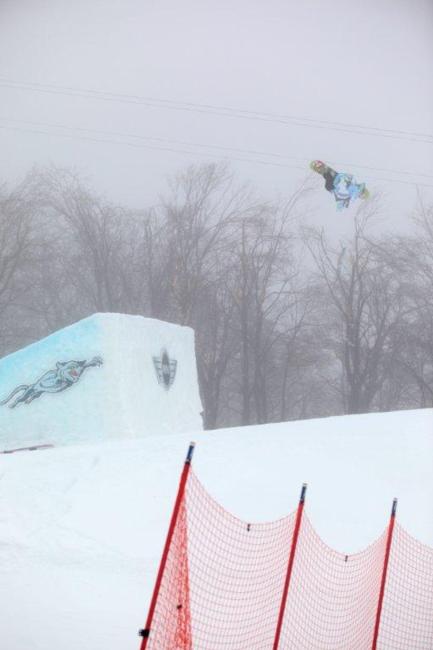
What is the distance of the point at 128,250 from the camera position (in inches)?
1146

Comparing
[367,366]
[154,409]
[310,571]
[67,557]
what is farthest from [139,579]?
[367,366]

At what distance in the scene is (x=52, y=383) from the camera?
44.2ft

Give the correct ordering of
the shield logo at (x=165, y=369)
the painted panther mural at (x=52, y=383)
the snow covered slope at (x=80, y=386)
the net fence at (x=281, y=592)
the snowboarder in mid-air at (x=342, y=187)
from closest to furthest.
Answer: the net fence at (x=281, y=592) < the snow covered slope at (x=80, y=386) < the painted panther mural at (x=52, y=383) < the shield logo at (x=165, y=369) < the snowboarder in mid-air at (x=342, y=187)

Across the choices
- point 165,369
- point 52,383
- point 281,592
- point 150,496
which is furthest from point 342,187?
point 281,592

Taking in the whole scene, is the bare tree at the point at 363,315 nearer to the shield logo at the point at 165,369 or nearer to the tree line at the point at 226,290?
the tree line at the point at 226,290

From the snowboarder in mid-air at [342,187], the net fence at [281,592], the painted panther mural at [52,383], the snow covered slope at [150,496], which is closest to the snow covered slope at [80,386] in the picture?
the painted panther mural at [52,383]

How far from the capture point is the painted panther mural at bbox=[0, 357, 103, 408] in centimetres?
1344

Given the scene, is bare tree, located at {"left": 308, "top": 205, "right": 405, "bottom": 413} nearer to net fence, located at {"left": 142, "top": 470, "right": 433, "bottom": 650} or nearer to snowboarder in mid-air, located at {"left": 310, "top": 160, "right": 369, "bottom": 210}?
snowboarder in mid-air, located at {"left": 310, "top": 160, "right": 369, "bottom": 210}

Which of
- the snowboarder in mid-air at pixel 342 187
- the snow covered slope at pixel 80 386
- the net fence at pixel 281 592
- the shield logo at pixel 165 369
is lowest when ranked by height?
the net fence at pixel 281 592

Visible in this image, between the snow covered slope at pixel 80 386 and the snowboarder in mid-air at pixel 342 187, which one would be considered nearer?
the snow covered slope at pixel 80 386

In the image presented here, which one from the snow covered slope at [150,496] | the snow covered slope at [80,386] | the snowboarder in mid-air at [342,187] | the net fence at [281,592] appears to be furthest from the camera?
the snowboarder in mid-air at [342,187]

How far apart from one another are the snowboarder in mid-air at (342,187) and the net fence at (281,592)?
10.2 meters

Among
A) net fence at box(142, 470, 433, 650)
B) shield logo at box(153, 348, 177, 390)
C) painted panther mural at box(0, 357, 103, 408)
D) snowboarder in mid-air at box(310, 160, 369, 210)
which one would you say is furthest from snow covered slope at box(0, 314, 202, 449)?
snowboarder in mid-air at box(310, 160, 369, 210)

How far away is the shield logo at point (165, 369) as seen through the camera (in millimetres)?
14438
